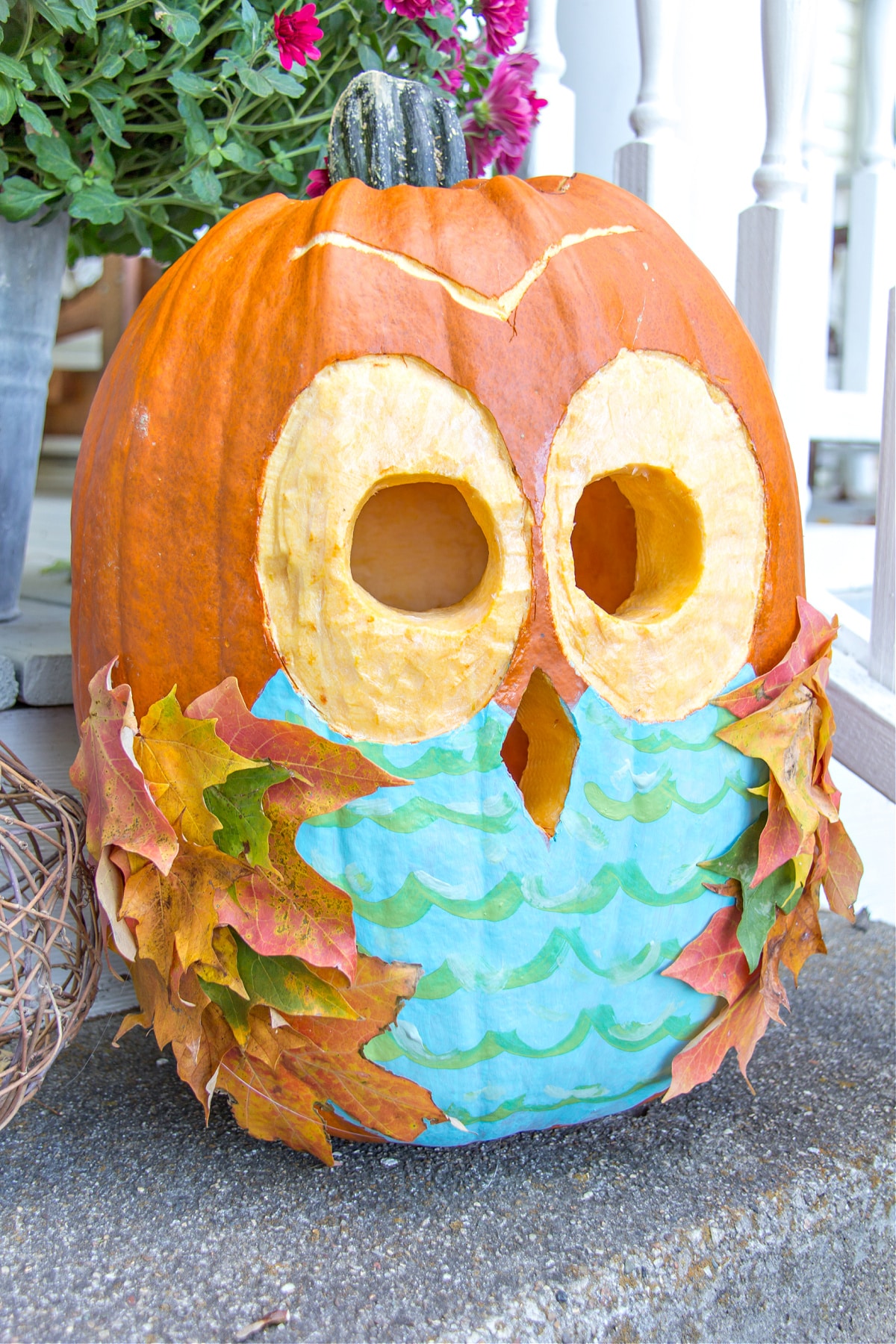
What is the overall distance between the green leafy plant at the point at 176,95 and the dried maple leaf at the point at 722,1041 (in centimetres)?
101

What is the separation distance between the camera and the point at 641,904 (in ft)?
3.04

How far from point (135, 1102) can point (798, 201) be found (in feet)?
4.72

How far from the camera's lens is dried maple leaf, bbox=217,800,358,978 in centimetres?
85

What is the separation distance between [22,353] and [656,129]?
3.08 ft

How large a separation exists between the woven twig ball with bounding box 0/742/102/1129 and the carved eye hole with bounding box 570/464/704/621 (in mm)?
532

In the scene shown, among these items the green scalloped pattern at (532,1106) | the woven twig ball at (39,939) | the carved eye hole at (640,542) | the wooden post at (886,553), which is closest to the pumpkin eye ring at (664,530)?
the carved eye hole at (640,542)

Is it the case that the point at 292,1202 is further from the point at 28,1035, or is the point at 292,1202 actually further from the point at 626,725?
the point at 626,725

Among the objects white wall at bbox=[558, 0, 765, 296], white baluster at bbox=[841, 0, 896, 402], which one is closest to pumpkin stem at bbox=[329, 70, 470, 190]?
white baluster at bbox=[841, 0, 896, 402]

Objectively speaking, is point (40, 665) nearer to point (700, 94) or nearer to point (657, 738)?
point (657, 738)

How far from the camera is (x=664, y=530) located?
0.98 metres

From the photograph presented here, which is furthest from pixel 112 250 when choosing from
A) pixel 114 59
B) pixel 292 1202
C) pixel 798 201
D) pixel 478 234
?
pixel 292 1202

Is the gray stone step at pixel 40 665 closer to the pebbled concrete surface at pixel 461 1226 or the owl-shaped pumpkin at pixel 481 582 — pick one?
the owl-shaped pumpkin at pixel 481 582

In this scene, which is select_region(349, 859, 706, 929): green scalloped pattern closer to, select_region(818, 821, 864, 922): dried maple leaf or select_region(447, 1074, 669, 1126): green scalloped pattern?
select_region(447, 1074, 669, 1126): green scalloped pattern

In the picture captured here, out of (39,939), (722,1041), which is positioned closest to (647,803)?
(722,1041)
